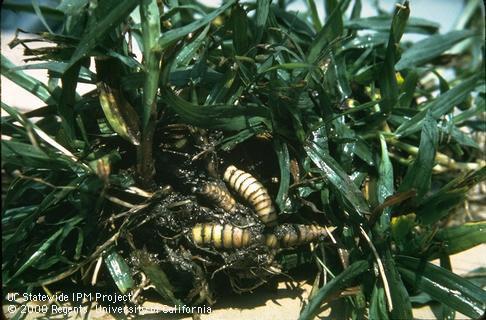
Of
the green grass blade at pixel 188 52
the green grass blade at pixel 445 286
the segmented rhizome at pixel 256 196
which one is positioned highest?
the green grass blade at pixel 188 52


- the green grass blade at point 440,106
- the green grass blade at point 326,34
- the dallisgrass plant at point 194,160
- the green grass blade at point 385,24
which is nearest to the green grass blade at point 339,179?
the dallisgrass plant at point 194,160

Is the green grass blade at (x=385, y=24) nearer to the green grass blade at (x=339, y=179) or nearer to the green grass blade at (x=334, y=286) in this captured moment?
the green grass blade at (x=339, y=179)

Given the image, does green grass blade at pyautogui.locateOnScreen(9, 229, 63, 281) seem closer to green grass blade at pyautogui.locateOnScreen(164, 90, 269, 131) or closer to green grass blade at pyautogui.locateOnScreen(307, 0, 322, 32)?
green grass blade at pyautogui.locateOnScreen(164, 90, 269, 131)

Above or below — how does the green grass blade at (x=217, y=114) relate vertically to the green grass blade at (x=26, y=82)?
below

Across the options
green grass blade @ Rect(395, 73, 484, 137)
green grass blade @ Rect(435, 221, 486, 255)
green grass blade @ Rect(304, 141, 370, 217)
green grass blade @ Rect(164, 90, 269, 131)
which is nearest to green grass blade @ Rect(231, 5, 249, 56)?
green grass blade @ Rect(164, 90, 269, 131)

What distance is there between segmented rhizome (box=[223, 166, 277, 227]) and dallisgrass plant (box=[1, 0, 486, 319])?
31mm

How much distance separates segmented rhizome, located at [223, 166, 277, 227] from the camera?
1.43 meters

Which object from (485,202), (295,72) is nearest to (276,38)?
(295,72)

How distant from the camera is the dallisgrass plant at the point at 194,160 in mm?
1327

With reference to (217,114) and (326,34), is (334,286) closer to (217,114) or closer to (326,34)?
(217,114)

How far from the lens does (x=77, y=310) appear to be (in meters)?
1.38

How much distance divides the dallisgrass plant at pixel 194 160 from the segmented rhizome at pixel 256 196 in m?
0.03

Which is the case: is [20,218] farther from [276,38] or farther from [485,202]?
[485,202]

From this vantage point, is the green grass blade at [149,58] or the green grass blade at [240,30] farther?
the green grass blade at [240,30]
